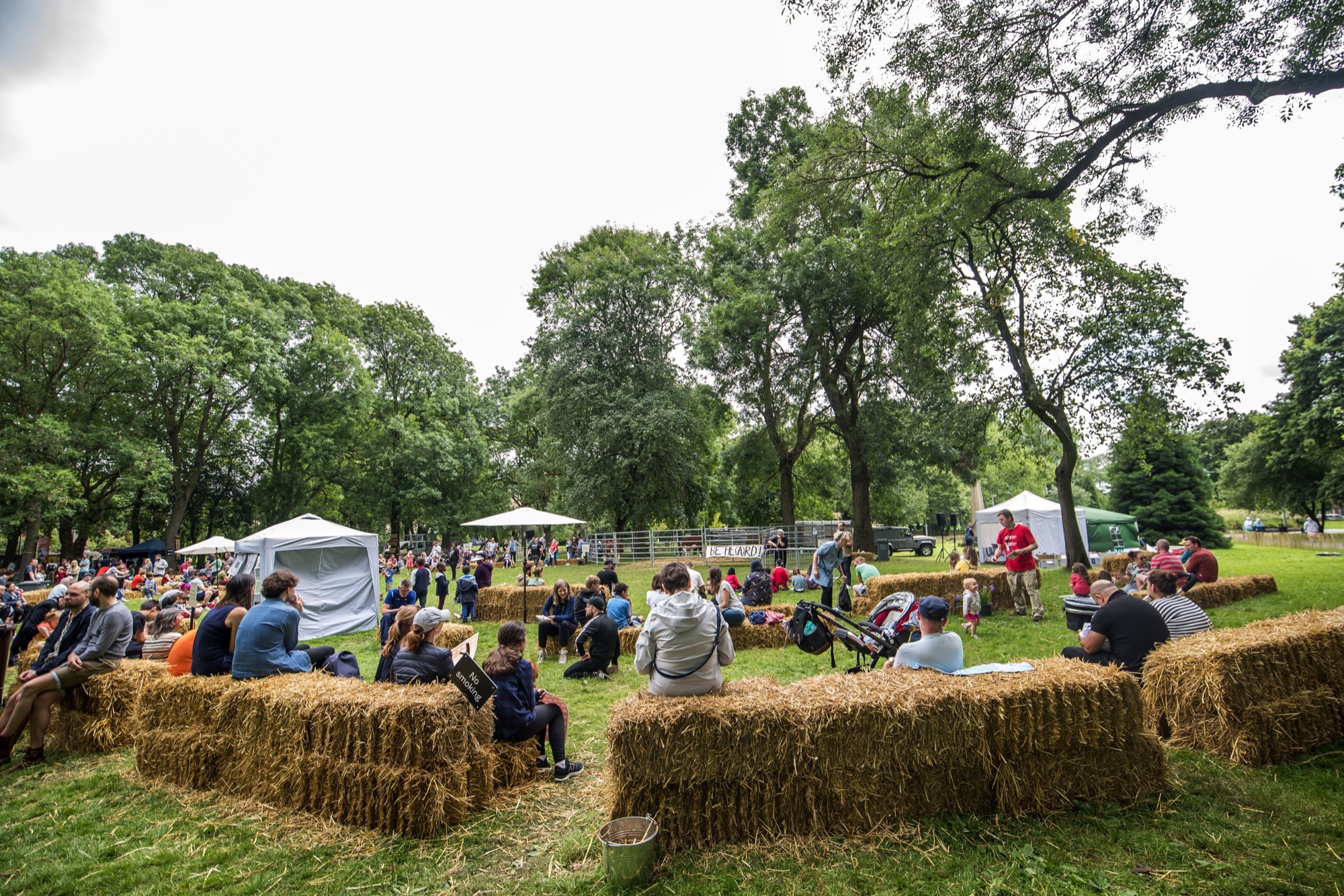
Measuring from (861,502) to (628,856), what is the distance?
20.5 metres

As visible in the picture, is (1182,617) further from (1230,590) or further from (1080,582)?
(1230,590)

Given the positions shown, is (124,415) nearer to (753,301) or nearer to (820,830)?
(753,301)

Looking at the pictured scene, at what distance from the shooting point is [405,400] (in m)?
37.7

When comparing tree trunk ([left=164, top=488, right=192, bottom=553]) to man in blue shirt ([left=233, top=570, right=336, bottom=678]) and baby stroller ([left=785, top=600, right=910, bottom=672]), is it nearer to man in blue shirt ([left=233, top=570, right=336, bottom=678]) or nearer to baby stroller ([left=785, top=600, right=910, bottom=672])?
man in blue shirt ([left=233, top=570, right=336, bottom=678])

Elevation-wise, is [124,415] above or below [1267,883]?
above

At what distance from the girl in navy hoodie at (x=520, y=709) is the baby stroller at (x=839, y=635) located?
9.88 feet

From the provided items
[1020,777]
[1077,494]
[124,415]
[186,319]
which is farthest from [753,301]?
[1077,494]

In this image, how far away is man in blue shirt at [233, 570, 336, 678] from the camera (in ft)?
16.0

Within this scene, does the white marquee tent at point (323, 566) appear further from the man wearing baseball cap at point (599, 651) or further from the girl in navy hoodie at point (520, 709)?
the girl in navy hoodie at point (520, 709)

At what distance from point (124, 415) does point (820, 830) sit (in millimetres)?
34327

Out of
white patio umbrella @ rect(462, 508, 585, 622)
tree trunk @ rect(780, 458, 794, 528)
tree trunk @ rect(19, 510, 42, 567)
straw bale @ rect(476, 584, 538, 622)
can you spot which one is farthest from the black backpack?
tree trunk @ rect(19, 510, 42, 567)

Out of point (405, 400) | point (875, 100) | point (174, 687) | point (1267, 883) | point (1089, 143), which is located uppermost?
point (405, 400)

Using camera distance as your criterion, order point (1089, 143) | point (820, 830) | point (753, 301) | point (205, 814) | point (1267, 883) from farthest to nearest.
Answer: point (753, 301)
point (1089, 143)
point (205, 814)
point (820, 830)
point (1267, 883)

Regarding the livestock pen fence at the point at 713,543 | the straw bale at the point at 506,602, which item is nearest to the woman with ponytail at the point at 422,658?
the straw bale at the point at 506,602
